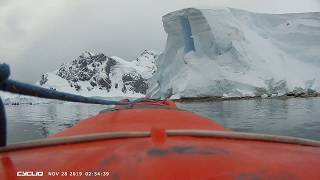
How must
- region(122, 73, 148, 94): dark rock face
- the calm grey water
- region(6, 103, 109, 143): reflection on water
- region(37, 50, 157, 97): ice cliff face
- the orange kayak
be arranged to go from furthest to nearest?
region(122, 73, 148, 94): dark rock face → region(37, 50, 157, 97): ice cliff face → region(6, 103, 109, 143): reflection on water → the calm grey water → the orange kayak

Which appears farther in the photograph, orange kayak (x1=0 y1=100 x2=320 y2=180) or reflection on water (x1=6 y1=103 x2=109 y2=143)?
reflection on water (x1=6 y1=103 x2=109 y2=143)

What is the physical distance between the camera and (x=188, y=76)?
24.9m

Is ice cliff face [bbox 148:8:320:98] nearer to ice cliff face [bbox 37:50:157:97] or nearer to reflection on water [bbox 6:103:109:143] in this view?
reflection on water [bbox 6:103:109:143]

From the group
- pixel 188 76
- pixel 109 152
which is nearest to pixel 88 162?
pixel 109 152

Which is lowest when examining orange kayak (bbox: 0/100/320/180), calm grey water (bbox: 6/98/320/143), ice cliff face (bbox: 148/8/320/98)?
calm grey water (bbox: 6/98/320/143)

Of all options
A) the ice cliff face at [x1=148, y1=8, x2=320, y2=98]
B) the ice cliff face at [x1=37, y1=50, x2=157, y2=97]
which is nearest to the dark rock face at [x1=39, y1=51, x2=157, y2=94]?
the ice cliff face at [x1=37, y1=50, x2=157, y2=97]

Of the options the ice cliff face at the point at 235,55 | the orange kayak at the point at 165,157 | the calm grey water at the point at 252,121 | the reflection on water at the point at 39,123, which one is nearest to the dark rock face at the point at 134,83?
the ice cliff face at the point at 235,55

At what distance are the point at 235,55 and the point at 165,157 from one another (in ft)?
77.9

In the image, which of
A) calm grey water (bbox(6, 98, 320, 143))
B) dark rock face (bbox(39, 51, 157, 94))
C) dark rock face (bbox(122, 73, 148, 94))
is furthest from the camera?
dark rock face (bbox(122, 73, 148, 94))

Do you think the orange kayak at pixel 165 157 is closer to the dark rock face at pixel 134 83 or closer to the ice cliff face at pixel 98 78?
the ice cliff face at pixel 98 78

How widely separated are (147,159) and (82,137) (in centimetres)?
37

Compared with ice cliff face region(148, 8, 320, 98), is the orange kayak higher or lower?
lower

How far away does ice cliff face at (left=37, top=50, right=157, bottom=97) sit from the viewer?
152 m

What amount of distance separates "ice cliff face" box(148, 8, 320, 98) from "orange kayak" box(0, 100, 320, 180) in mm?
22562
